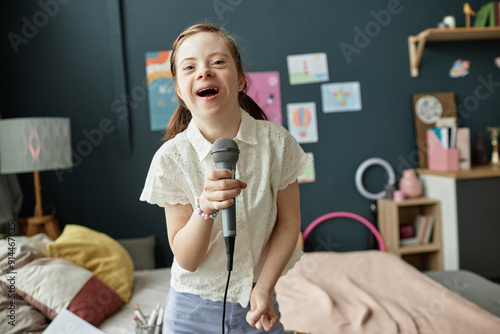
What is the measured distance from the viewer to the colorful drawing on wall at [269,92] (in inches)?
117

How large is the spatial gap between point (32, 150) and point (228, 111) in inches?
71.2

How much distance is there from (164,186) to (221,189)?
206 millimetres

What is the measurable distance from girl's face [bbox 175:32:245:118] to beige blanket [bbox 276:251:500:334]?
120 centimetres

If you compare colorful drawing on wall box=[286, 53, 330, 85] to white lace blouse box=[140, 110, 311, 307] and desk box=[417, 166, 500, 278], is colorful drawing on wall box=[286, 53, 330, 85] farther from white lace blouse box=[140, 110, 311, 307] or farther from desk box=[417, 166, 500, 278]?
white lace blouse box=[140, 110, 311, 307]

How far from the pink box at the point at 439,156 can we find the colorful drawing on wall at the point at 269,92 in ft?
3.52

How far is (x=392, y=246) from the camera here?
288 cm

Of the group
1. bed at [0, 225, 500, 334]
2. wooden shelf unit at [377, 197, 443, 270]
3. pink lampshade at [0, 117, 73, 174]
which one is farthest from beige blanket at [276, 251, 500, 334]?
pink lampshade at [0, 117, 73, 174]

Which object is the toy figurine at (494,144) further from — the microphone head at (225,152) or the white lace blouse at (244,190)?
the microphone head at (225,152)

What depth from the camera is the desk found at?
2.62 meters

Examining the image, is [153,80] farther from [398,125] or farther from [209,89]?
[209,89]

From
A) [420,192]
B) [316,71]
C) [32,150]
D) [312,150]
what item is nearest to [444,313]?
[420,192]

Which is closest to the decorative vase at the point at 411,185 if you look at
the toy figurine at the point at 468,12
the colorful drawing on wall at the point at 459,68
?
the colorful drawing on wall at the point at 459,68

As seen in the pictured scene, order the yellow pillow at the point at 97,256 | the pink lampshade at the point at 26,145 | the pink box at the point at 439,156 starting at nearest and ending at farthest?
the yellow pillow at the point at 97,256 → the pink lampshade at the point at 26,145 → the pink box at the point at 439,156

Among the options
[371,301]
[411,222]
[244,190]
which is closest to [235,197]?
[244,190]
